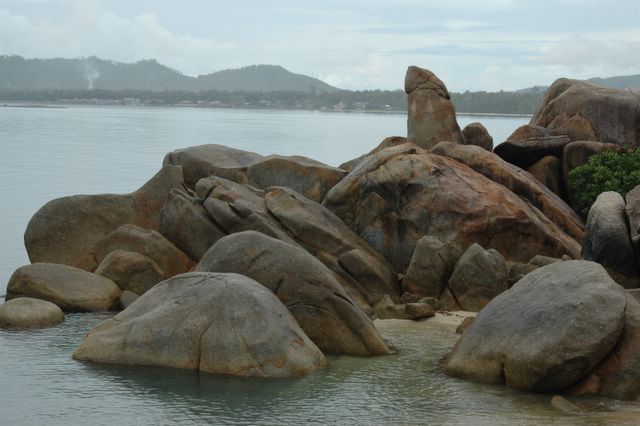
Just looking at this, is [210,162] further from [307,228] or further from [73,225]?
[307,228]

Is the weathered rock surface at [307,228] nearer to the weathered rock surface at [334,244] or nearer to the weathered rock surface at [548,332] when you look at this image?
the weathered rock surface at [334,244]

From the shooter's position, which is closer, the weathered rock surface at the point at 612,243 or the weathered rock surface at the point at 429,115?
the weathered rock surface at the point at 612,243

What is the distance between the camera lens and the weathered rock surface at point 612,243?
24188mm

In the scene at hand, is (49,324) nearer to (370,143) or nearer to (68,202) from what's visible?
(68,202)

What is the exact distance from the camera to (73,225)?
27953 millimetres

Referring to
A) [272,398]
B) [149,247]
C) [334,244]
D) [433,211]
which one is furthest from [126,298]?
[272,398]

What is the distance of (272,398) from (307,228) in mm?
9165

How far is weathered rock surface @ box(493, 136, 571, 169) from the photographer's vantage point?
109 feet

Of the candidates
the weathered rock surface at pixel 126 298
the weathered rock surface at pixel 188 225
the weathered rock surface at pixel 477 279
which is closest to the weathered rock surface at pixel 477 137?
the weathered rock surface at pixel 477 279

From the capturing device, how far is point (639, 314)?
17672 millimetres

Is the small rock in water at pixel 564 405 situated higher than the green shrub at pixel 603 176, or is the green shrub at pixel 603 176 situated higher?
the green shrub at pixel 603 176

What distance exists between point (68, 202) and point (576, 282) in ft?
50.2

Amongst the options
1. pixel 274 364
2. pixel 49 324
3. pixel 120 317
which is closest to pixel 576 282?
pixel 274 364

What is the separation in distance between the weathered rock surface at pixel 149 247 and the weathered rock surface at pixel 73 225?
921 mm
